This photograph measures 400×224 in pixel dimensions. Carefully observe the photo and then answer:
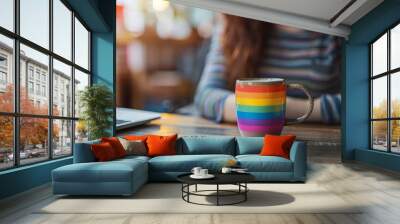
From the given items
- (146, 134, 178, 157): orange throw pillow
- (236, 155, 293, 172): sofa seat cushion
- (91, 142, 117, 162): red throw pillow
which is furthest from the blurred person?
(91, 142, 117, 162): red throw pillow

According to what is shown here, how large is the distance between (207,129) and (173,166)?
369cm

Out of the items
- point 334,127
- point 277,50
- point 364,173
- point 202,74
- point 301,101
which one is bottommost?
point 364,173

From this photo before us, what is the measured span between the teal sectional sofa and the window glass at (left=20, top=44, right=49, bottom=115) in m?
0.84

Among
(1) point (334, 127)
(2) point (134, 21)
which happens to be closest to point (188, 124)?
(2) point (134, 21)

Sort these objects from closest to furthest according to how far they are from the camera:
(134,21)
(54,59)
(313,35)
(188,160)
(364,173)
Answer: (188,160)
(54,59)
(364,173)
(134,21)
(313,35)

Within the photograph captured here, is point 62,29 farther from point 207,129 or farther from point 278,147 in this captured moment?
point 207,129

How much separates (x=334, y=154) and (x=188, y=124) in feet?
11.4

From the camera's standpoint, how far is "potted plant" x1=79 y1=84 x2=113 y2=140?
7.14 meters

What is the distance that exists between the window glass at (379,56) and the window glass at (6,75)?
6.97 metres

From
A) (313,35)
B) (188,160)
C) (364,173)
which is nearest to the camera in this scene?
(188,160)

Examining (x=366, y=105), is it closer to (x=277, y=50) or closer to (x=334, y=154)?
(x=334, y=154)

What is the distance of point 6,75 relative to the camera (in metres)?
4.65

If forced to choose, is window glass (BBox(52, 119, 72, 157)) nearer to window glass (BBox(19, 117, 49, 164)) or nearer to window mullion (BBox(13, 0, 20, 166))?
window glass (BBox(19, 117, 49, 164))

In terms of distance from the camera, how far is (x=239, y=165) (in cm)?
568
